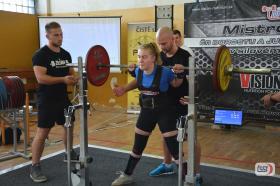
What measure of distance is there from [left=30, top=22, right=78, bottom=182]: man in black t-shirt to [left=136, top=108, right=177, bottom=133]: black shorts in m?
0.80

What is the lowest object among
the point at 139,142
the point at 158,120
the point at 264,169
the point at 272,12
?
the point at 264,169

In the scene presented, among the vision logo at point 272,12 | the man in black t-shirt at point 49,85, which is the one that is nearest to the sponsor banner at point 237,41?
the vision logo at point 272,12

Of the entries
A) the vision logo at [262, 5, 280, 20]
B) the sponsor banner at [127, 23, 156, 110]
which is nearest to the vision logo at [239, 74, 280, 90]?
the vision logo at [262, 5, 280, 20]

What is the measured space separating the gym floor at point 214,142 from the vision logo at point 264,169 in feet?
0.17

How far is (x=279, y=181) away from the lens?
3.36m

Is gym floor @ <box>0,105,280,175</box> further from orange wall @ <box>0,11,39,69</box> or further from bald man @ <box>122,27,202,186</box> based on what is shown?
orange wall @ <box>0,11,39,69</box>

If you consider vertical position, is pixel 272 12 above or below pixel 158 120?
above

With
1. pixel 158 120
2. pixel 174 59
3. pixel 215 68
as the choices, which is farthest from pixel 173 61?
pixel 215 68

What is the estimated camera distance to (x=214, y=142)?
5.02 metres

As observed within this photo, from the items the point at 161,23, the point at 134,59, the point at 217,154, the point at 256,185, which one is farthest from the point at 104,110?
the point at 256,185

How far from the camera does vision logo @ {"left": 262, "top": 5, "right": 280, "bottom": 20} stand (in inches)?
219

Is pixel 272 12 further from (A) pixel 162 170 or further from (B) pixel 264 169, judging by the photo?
(A) pixel 162 170

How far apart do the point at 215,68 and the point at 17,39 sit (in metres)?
6.63

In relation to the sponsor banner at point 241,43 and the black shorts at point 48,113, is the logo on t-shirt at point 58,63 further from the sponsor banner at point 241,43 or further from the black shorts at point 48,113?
the sponsor banner at point 241,43
